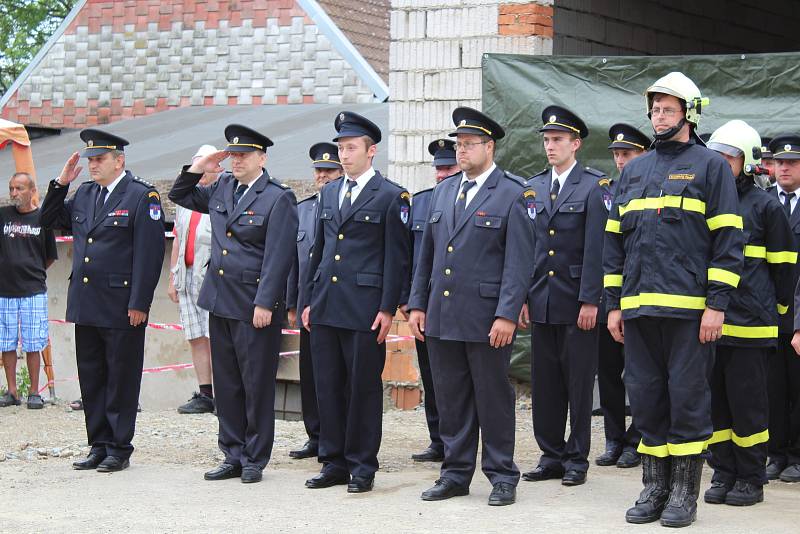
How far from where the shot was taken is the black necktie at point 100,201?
7914mm

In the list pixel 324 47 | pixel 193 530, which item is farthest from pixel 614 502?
pixel 324 47

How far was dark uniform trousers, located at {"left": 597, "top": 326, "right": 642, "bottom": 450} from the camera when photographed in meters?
8.12

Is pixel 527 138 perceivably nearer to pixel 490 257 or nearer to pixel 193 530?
pixel 490 257

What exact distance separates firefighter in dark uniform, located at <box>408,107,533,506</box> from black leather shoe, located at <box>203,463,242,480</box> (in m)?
1.33

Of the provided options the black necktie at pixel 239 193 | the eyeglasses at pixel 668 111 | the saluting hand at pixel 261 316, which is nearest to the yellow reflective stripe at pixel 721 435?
the eyeglasses at pixel 668 111

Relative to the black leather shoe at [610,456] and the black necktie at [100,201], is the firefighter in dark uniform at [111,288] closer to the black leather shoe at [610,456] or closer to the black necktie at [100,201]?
the black necktie at [100,201]

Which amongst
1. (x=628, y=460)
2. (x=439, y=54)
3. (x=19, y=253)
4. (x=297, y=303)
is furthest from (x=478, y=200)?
(x=19, y=253)

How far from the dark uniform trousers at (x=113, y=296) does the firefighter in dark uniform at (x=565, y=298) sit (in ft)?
7.69

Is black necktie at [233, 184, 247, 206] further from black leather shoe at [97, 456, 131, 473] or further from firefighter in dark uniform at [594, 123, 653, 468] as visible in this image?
firefighter in dark uniform at [594, 123, 653, 468]

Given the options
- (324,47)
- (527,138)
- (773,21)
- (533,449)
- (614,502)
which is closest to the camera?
(614,502)

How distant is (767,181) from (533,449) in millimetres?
2317

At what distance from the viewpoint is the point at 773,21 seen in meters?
13.9

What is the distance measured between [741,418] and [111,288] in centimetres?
375

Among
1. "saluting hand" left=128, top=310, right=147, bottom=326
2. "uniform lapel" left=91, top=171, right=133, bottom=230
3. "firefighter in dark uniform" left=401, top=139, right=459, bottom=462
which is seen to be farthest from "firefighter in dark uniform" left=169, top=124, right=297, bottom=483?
"firefighter in dark uniform" left=401, top=139, right=459, bottom=462
